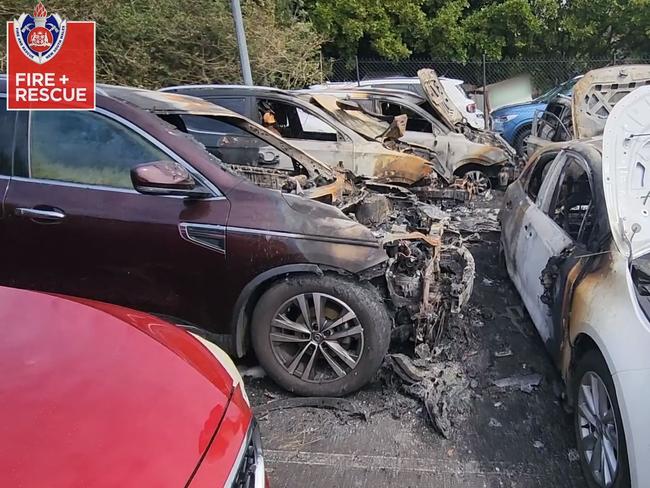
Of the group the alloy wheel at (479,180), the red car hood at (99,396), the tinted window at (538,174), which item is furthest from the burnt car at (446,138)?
the red car hood at (99,396)

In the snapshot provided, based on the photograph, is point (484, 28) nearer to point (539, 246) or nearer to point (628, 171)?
point (539, 246)

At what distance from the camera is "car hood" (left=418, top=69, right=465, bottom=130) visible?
8.64m

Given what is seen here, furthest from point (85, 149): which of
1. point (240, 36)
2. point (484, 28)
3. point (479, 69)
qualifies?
point (484, 28)

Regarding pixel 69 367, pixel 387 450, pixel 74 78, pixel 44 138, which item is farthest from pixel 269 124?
pixel 69 367

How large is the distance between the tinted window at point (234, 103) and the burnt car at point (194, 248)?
3750mm

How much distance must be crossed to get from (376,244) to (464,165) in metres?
5.58

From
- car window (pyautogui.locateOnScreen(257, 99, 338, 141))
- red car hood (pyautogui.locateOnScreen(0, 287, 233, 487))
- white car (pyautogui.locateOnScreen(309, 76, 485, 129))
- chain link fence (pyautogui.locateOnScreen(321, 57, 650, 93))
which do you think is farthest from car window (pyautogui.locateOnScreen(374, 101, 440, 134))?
chain link fence (pyautogui.locateOnScreen(321, 57, 650, 93))

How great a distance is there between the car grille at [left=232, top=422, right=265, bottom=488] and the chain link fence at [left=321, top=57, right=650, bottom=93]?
15454 millimetres

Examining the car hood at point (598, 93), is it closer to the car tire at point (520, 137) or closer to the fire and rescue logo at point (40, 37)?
the fire and rescue logo at point (40, 37)

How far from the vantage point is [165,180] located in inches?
121

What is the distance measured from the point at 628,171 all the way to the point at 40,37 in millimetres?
4778

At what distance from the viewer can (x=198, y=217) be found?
325 centimetres

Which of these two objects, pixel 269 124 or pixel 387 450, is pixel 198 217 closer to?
pixel 387 450

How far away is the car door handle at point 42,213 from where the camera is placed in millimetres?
3320
